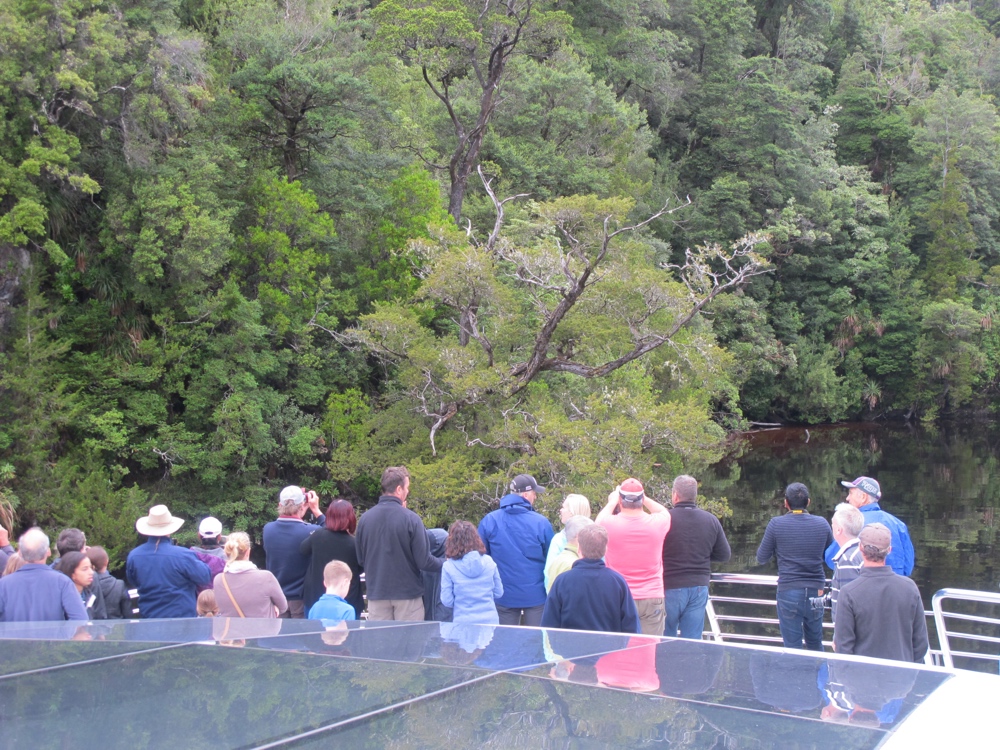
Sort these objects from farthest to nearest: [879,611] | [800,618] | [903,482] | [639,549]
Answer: [903,482], [800,618], [639,549], [879,611]

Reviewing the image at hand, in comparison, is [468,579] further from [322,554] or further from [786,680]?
[786,680]

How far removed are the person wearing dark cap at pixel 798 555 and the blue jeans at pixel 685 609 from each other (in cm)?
44

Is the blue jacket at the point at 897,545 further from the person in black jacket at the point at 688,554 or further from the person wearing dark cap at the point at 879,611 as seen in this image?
the person wearing dark cap at the point at 879,611

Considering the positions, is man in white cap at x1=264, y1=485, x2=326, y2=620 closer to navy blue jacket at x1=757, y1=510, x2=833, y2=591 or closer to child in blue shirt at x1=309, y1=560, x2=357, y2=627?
child in blue shirt at x1=309, y1=560, x2=357, y2=627

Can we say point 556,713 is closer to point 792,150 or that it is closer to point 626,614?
point 626,614

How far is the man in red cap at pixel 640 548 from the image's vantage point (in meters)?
5.00

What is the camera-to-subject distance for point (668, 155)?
37500mm

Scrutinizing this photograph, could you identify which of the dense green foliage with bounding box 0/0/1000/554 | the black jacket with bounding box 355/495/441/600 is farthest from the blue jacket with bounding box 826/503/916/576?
the dense green foliage with bounding box 0/0/1000/554

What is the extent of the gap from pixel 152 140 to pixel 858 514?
52.8ft

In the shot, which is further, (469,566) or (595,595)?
(469,566)

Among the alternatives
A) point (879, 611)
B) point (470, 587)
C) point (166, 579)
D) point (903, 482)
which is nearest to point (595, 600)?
point (470, 587)

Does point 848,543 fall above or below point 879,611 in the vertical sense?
Result: above

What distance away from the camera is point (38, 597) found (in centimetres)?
434

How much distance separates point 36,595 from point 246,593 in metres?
0.99
